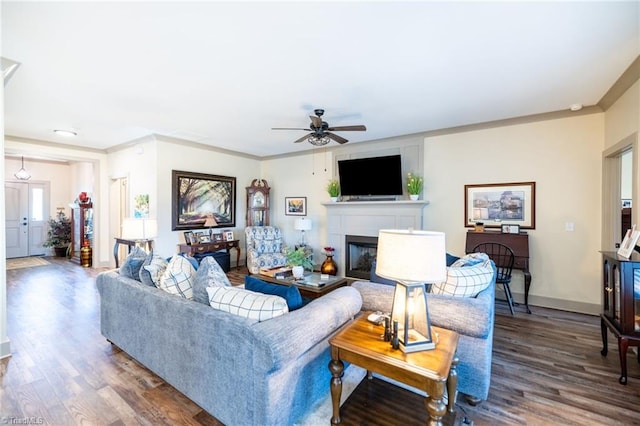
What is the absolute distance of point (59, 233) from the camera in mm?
7703

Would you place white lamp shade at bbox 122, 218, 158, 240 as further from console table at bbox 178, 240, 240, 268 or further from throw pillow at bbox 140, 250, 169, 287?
console table at bbox 178, 240, 240, 268

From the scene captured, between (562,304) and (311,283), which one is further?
(562,304)

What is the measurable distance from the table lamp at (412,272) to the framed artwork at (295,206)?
477cm

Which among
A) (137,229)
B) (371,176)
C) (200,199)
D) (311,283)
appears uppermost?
(371,176)

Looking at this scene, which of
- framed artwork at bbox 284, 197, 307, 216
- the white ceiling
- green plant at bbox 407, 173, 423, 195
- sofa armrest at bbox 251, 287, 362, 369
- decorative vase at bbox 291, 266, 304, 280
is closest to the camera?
sofa armrest at bbox 251, 287, 362, 369

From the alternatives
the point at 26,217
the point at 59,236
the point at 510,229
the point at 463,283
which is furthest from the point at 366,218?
the point at 26,217

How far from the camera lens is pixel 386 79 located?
2881 mm

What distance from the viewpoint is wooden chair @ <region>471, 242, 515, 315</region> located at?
3646mm

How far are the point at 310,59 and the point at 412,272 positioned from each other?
81.7 inches

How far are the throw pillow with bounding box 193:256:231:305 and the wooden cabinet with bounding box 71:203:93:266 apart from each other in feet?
21.0

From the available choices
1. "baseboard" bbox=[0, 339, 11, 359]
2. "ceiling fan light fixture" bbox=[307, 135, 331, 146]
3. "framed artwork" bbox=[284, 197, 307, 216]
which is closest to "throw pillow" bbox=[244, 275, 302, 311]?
"ceiling fan light fixture" bbox=[307, 135, 331, 146]

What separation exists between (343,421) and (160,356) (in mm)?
1400

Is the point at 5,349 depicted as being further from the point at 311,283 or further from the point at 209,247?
the point at 209,247

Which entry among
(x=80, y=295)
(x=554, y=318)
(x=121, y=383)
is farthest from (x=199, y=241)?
(x=554, y=318)
